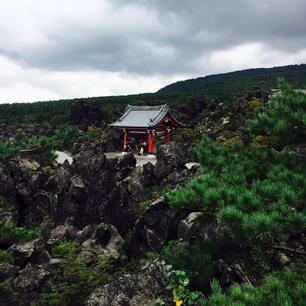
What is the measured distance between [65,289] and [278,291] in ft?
A: 18.0

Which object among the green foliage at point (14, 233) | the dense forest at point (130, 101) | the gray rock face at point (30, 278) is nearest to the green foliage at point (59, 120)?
the dense forest at point (130, 101)

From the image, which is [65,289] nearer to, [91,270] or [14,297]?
[91,270]

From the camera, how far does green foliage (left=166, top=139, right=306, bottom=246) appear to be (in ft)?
11.4

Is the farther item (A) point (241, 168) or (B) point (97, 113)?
(B) point (97, 113)

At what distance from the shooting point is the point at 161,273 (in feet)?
16.5

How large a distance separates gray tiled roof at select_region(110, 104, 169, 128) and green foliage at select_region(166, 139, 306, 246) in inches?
711

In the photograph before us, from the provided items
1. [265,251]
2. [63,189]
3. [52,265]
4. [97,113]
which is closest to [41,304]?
[52,265]

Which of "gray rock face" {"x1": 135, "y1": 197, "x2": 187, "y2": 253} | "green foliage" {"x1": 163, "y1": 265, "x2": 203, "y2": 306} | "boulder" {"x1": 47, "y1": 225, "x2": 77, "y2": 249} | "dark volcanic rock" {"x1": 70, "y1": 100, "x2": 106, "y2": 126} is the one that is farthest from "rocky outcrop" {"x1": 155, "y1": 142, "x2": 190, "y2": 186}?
"dark volcanic rock" {"x1": 70, "y1": 100, "x2": 106, "y2": 126}

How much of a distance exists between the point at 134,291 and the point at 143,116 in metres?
23.1

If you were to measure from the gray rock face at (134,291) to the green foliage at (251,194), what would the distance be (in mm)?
1484

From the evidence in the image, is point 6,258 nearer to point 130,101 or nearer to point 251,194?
point 251,194

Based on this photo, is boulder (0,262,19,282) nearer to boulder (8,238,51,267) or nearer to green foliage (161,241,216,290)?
boulder (8,238,51,267)

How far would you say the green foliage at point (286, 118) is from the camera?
419cm

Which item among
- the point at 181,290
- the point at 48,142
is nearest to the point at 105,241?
the point at 48,142
